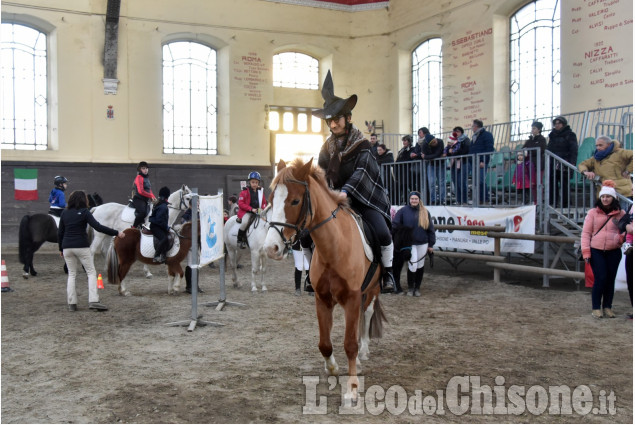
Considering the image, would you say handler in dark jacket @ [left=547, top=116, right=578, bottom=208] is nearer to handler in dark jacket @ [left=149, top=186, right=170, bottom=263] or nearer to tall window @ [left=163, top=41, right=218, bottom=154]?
handler in dark jacket @ [left=149, top=186, right=170, bottom=263]

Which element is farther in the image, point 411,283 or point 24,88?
point 24,88

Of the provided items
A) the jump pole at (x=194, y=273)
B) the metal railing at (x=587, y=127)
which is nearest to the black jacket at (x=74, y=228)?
the jump pole at (x=194, y=273)

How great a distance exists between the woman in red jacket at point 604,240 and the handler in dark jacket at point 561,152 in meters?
2.44

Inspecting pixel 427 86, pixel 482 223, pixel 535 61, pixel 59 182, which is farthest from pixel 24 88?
pixel 535 61

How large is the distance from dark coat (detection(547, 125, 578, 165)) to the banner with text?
20.4ft

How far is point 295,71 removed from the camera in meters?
20.9

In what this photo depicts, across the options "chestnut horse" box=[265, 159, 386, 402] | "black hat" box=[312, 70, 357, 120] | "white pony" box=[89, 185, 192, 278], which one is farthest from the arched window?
"chestnut horse" box=[265, 159, 386, 402]

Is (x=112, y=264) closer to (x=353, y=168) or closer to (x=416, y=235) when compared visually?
(x=416, y=235)

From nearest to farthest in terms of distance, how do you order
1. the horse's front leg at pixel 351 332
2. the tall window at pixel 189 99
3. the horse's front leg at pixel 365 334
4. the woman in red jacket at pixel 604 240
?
the horse's front leg at pixel 351 332 < the horse's front leg at pixel 365 334 < the woman in red jacket at pixel 604 240 < the tall window at pixel 189 99

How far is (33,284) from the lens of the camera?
11.6 m

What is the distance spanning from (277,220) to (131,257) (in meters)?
6.64

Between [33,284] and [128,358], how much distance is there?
6800mm

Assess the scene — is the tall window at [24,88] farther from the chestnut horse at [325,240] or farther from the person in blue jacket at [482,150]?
the chestnut horse at [325,240]

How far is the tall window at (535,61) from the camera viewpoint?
48.9 feet
